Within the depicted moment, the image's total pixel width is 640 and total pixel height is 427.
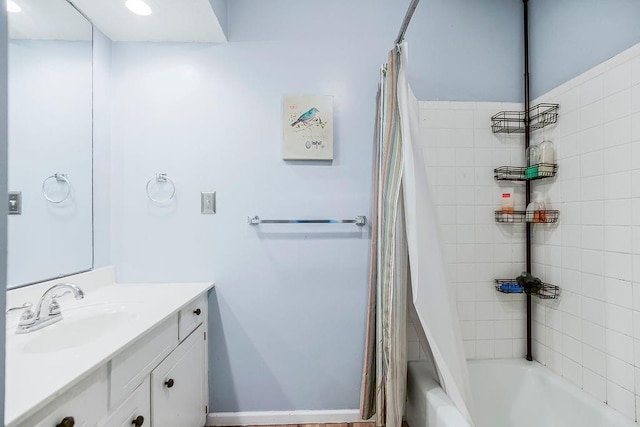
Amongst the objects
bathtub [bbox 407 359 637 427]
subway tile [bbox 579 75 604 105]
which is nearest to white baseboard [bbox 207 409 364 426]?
bathtub [bbox 407 359 637 427]

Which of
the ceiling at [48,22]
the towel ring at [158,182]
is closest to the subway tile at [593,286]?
the towel ring at [158,182]

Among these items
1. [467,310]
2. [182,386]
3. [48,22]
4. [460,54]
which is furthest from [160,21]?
[467,310]

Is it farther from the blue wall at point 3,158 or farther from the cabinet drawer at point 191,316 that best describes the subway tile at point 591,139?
the cabinet drawer at point 191,316

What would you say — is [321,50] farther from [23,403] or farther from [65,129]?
[23,403]

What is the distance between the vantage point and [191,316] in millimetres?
1453

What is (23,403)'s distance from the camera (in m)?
0.62

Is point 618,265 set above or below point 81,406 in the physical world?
above

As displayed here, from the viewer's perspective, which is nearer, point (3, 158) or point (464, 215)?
point (3, 158)

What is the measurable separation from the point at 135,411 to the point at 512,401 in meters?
1.81

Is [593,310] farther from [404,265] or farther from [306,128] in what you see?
[306,128]

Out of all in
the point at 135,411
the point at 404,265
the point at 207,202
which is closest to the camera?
the point at 135,411

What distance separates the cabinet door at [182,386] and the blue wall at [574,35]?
2.31 meters

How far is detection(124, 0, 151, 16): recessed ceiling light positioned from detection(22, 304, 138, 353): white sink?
1.44 meters

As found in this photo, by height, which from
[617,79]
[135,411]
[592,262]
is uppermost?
[617,79]
